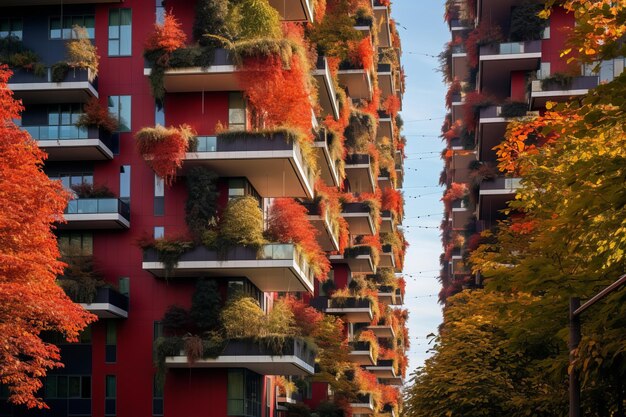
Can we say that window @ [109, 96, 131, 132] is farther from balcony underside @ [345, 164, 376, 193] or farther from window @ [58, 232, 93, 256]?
balcony underside @ [345, 164, 376, 193]

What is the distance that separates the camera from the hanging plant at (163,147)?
184 ft

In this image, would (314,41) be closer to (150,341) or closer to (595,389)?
(150,341)

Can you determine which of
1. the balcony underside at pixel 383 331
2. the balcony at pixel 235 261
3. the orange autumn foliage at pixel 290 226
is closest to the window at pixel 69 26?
the balcony at pixel 235 261

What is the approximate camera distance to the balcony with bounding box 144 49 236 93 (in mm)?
56219

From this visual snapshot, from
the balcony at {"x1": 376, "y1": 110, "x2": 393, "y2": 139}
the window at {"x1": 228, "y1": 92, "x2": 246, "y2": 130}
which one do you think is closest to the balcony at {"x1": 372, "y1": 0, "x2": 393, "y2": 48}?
the balcony at {"x1": 376, "y1": 110, "x2": 393, "y2": 139}

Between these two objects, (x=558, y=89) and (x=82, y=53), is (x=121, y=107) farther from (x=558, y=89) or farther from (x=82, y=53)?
(x=558, y=89)

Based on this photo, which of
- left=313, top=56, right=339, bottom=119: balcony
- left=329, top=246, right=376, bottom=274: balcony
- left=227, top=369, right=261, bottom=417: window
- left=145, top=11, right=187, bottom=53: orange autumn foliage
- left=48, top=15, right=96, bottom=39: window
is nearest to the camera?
left=227, top=369, right=261, bottom=417: window

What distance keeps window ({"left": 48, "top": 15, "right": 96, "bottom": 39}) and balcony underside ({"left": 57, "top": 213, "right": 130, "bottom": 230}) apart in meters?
9.27

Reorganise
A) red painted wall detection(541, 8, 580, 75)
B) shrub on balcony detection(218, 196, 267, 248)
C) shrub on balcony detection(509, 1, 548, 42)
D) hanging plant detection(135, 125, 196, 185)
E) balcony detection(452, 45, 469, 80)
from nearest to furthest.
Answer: shrub on balcony detection(218, 196, 267, 248) < hanging plant detection(135, 125, 196, 185) < red painted wall detection(541, 8, 580, 75) < shrub on balcony detection(509, 1, 548, 42) < balcony detection(452, 45, 469, 80)

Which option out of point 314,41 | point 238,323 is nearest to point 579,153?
point 238,323

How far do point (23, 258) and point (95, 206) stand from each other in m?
15.7

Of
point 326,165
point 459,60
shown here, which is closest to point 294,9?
point 326,165

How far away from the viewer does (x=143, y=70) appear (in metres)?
59.2

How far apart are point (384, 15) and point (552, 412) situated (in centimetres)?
8093
